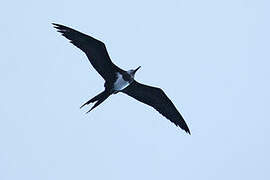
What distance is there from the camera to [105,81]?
1648 cm

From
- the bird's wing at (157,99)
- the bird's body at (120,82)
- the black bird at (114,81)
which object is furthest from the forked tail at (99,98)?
the bird's wing at (157,99)

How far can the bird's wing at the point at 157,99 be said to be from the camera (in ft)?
56.4

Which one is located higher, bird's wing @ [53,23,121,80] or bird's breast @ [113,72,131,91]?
bird's wing @ [53,23,121,80]

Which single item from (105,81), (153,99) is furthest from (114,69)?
(153,99)

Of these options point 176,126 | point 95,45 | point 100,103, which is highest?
point 95,45

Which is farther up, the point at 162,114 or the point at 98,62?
the point at 98,62

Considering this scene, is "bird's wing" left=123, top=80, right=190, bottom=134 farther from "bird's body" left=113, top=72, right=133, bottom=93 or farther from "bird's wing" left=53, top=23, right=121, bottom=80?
"bird's wing" left=53, top=23, right=121, bottom=80

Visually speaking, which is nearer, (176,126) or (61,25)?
(61,25)

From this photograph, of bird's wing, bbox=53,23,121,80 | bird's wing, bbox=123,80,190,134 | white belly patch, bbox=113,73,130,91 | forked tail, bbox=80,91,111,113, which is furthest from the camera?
bird's wing, bbox=123,80,190,134

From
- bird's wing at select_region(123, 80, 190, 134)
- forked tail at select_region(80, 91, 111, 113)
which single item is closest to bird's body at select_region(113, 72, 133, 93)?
forked tail at select_region(80, 91, 111, 113)

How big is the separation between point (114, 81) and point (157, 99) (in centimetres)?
143

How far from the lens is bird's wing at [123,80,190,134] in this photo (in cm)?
1719

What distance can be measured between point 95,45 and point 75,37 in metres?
0.47

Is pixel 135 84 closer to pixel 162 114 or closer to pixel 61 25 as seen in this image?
pixel 162 114
